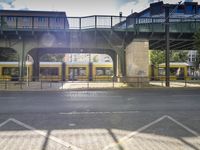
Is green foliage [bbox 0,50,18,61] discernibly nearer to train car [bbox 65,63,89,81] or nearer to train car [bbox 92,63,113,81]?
train car [bbox 65,63,89,81]

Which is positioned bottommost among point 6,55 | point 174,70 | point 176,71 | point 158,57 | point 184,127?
point 184,127

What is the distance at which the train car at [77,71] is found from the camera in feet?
105

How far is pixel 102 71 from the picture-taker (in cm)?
3256

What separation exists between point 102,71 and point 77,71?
3980 mm

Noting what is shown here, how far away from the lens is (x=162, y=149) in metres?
4.25

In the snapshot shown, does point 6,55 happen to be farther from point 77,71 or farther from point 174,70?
point 174,70

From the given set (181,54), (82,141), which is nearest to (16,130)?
(82,141)

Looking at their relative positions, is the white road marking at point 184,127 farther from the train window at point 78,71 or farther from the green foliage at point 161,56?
the green foliage at point 161,56

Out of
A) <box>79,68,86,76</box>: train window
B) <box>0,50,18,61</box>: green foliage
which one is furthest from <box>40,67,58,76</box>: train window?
<box>0,50,18,61</box>: green foliage

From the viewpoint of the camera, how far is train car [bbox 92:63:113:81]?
32.0 m

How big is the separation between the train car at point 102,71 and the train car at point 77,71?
1.26 metres

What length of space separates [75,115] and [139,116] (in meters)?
2.37

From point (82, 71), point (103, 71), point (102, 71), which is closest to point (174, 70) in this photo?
point (103, 71)

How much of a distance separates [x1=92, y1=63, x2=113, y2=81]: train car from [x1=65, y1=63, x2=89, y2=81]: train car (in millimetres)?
1265
